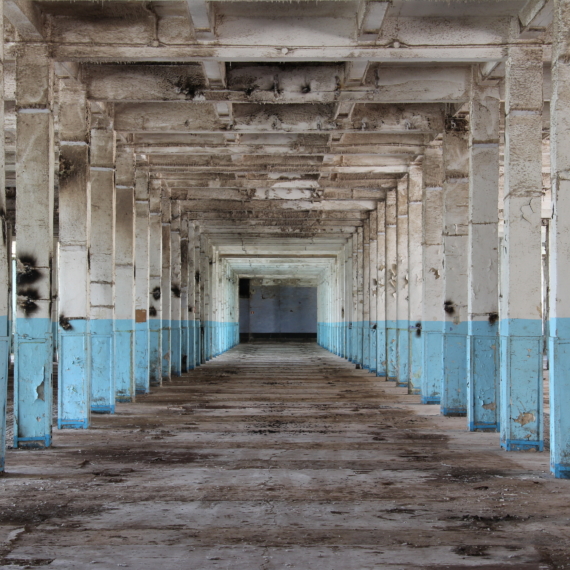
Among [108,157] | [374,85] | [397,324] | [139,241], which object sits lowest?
[397,324]

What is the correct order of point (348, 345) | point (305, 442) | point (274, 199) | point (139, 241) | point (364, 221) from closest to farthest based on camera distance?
point (305, 442), point (139, 241), point (274, 199), point (364, 221), point (348, 345)

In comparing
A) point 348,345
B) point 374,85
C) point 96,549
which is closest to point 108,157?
point 374,85

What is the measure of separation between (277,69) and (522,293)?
4.62 m

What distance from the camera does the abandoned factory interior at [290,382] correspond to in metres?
5.06

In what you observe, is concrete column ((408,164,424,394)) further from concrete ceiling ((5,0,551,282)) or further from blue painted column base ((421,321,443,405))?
blue painted column base ((421,321,443,405))

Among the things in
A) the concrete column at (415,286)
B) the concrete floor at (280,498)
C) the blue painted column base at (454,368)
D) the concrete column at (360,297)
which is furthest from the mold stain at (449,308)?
the concrete column at (360,297)

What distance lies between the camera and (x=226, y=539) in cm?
463

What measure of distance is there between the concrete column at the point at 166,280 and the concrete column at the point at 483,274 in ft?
29.4

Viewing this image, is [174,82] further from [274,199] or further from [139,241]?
[274,199]

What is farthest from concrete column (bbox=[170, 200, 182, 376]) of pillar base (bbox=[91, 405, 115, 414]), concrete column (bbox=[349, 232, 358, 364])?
concrete column (bbox=[349, 232, 358, 364])

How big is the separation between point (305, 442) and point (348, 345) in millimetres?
17167

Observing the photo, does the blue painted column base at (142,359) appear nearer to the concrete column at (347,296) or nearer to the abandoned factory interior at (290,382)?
the abandoned factory interior at (290,382)

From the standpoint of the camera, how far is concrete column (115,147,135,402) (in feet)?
40.3

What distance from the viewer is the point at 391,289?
54.3 feet
